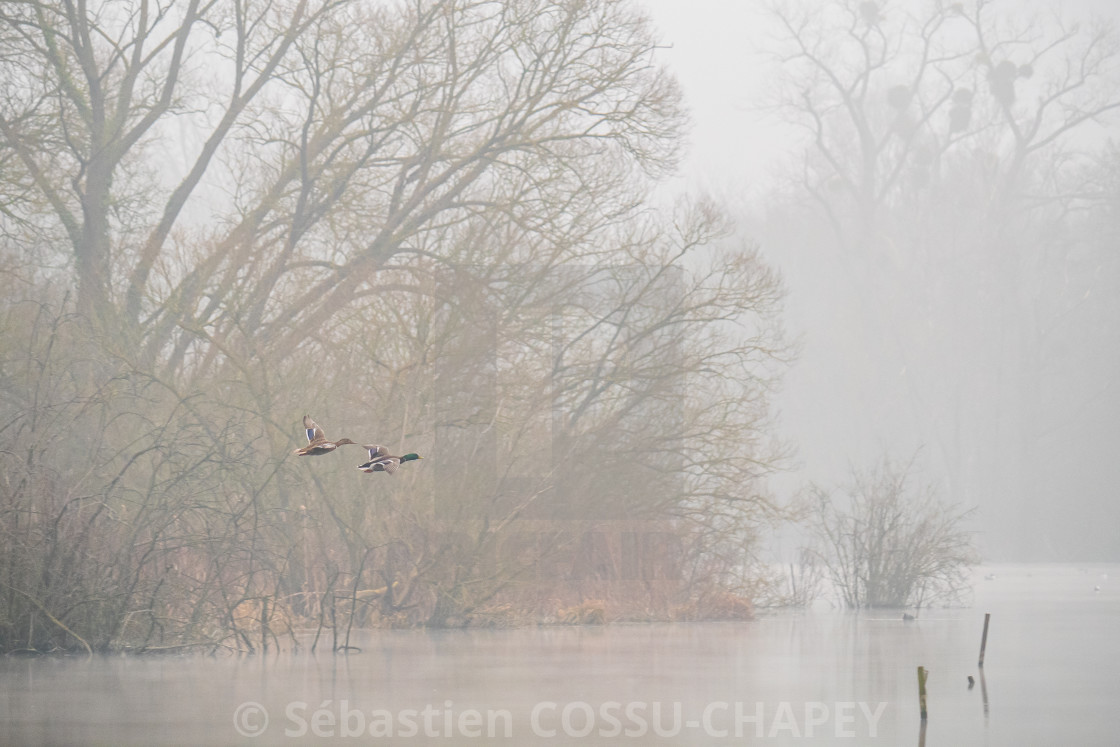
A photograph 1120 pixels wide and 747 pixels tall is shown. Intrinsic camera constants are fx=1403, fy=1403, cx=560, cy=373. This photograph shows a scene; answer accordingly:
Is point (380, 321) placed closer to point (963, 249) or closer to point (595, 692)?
point (595, 692)

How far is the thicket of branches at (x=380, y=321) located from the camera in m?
16.0

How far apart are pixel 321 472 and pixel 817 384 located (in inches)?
1657

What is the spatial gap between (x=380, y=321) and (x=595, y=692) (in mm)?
7122

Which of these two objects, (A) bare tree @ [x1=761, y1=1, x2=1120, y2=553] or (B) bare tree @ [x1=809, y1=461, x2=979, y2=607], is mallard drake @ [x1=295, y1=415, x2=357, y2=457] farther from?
(A) bare tree @ [x1=761, y1=1, x2=1120, y2=553]

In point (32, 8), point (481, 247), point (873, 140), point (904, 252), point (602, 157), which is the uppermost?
point (873, 140)

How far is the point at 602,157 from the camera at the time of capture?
69.8 feet

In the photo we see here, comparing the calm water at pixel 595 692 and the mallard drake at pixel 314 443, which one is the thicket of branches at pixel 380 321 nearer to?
the calm water at pixel 595 692

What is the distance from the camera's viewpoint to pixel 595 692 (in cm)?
1183

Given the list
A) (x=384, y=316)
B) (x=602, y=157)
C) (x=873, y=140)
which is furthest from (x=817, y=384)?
(x=384, y=316)

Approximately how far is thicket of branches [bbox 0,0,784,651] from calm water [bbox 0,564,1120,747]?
1.31m

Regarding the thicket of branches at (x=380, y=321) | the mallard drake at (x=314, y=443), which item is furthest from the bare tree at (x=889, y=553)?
the mallard drake at (x=314, y=443)

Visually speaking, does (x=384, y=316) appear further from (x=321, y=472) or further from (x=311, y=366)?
(x=321, y=472)

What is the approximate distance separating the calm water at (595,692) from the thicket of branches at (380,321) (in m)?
1.31

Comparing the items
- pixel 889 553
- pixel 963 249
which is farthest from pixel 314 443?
pixel 963 249
